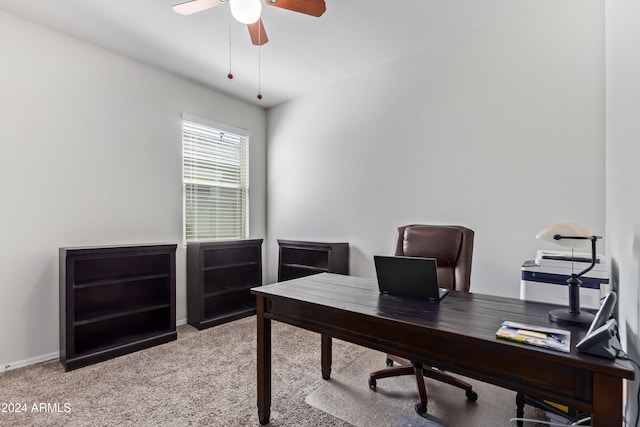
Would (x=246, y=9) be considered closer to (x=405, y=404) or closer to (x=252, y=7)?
(x=252, y=7)

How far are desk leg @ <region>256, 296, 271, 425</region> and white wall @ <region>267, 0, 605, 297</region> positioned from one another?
6.15 feet

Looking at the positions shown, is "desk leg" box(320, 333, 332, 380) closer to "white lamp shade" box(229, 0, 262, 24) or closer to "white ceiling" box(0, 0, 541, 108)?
"white lamp shade" box(229, 0, 262, 24)

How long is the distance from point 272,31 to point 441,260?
2.30 metres

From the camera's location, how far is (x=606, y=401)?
830 millimetres

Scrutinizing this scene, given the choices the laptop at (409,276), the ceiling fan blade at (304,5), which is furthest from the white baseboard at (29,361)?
the ceiling fan blade at (304,5)

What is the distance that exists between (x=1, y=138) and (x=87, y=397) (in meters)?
2.02

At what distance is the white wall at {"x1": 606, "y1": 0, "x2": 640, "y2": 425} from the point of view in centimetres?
124

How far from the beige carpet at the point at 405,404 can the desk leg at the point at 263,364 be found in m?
0.33

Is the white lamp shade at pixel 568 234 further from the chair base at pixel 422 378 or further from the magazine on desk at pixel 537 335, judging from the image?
the chair base at pixel 422 378

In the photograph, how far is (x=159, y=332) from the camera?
2941 mm

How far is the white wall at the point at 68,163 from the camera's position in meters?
2.45

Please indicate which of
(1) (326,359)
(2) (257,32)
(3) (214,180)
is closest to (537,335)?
(1) (326,359)

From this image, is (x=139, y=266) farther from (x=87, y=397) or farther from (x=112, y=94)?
(x=112, y=94)

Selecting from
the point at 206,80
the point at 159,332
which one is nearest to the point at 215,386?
the point at 159,332
